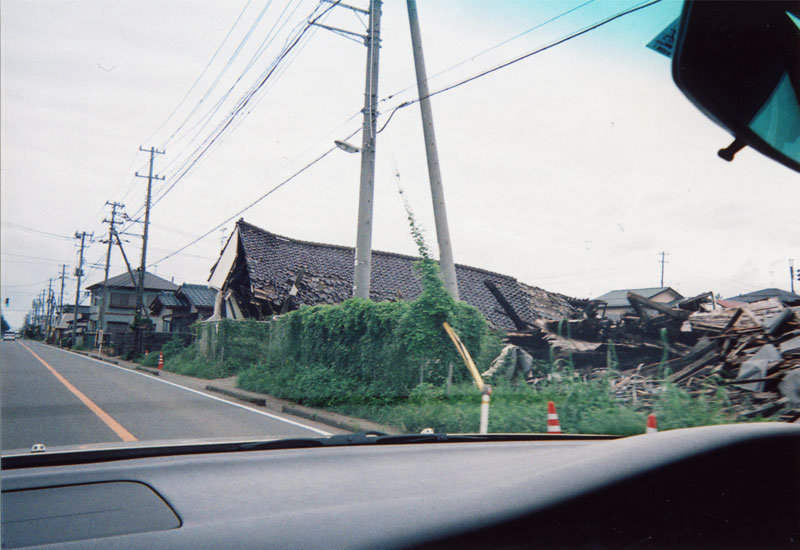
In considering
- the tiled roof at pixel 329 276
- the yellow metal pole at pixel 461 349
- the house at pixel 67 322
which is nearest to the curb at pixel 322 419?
the yellow metal pole at pixel 461 349

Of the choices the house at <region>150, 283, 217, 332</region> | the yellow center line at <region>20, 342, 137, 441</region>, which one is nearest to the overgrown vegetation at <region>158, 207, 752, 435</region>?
the yellow center line at <region>20, 342, 137, 441</region>

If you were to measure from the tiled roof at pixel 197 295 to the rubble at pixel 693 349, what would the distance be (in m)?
32.7

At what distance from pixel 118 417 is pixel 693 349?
9.56 metres

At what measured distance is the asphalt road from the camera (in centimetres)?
698

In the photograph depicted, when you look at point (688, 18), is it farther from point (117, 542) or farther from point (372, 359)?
point (372, 359)

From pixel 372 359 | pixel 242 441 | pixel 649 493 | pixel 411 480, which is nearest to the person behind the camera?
pixel 649 493

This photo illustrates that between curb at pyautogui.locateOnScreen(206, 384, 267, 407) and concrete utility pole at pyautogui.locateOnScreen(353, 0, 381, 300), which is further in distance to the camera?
curb at pyautogui.locateOnScreen(206, 384, 267, 407)

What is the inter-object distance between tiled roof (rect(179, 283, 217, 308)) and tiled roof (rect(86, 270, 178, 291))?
1497 centimetres

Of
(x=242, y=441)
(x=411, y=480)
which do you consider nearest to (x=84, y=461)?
(x=242, y=441)

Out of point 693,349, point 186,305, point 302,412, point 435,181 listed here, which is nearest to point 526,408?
point 693,349

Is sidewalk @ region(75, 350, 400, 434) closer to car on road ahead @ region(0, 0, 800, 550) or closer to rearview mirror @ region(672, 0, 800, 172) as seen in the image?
car on road ahead @ region(0, 0, 800, 550)

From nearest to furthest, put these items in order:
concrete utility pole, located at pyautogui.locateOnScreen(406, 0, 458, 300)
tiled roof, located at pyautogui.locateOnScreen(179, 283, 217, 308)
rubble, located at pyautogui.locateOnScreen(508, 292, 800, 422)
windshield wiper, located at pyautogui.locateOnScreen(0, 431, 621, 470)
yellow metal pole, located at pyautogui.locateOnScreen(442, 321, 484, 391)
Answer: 1. windshield wiper, located at pyautogui.locateOnScreen(0, 431, 621, 470)
2. rubble, located at pyautogui.locateOnScreen(508, 292, 800, 422)
3. yellow metal pole, located at pyautogui.locateOnScreen(442, 321, 484, 391)
4. concrete utility pole, located at pyautogui.locateOnScreen(406, 0, 458, 300)
5. tiled roof, located at pyautogui.locateOnScreen(179, 283, 217, 308)

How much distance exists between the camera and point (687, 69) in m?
A: 1.18

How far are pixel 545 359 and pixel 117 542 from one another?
10653mm
